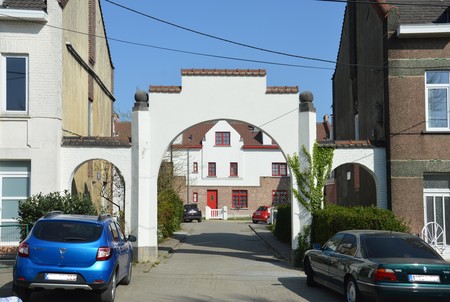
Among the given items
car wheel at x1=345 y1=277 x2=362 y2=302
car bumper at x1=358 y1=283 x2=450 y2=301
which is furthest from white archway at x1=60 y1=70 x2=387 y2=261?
car bumper at x1=358 y1=283 x2=450 y2=301

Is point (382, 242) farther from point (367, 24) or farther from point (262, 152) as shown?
A: point (262, 152)

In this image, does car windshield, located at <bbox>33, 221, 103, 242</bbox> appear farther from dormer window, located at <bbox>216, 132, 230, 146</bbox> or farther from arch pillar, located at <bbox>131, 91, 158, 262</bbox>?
dormer window, located at <bbox>216, 132, 230, 146</bbox>

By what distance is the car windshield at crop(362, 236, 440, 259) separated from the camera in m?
10.1

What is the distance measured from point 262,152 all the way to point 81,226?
49.9m

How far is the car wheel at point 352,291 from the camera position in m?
9.90

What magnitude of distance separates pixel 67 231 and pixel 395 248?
593 cm

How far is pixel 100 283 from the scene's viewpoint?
981 centimetres

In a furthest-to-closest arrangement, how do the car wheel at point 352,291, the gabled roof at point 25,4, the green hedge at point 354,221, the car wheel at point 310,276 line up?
the gabled roof at point 25,4
the green hedge at point 354,221
the car wheel at point 310,276
the car wheel at point 352,291

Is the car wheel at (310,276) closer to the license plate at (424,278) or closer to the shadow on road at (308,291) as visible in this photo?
the shadow on road at (308,291)

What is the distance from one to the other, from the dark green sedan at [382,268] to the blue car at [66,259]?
4304 mm

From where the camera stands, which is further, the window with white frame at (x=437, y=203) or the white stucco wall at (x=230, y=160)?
the white stucco wall at (x=230, y=160)

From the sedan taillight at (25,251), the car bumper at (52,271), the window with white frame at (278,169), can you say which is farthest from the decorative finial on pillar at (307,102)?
the window with white frame at (278,169)

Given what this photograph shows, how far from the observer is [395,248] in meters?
10.3

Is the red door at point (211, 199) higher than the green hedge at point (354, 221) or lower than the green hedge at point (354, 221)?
lower
